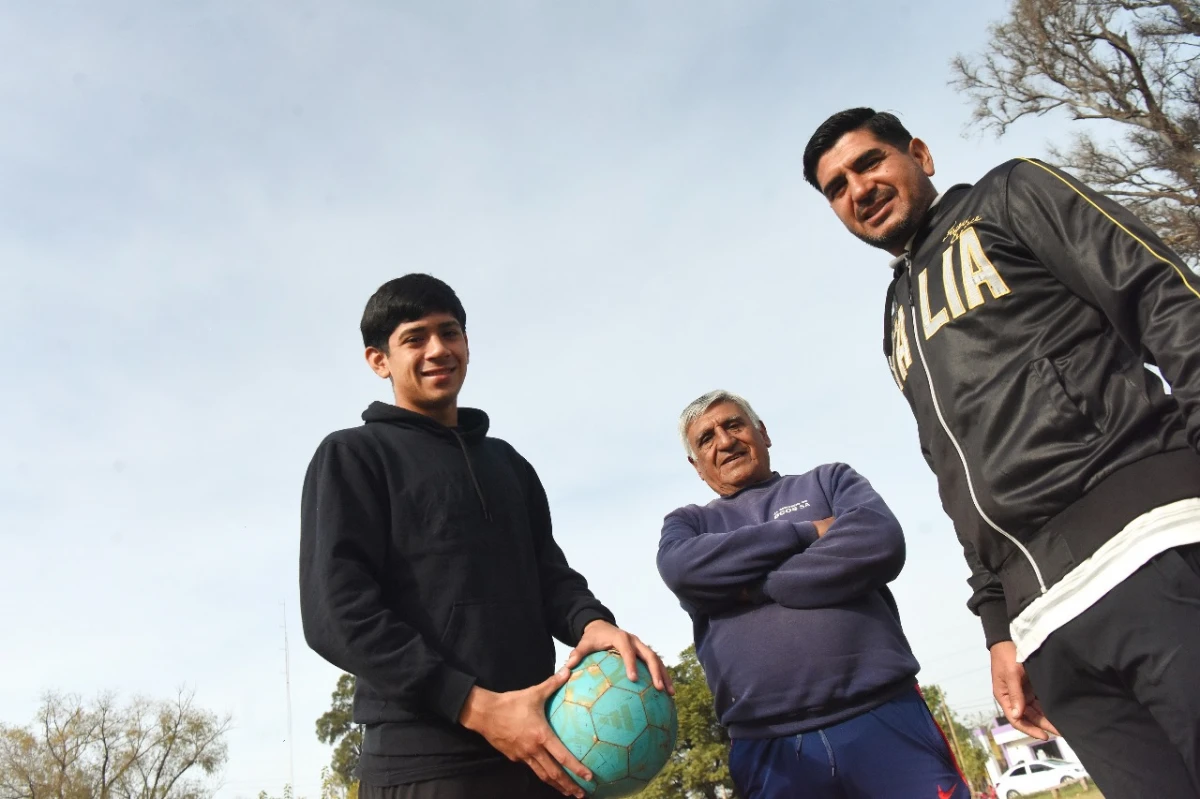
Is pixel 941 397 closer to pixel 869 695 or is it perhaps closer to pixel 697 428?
pixel 869 695

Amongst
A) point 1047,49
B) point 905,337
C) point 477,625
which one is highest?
point 1047,49

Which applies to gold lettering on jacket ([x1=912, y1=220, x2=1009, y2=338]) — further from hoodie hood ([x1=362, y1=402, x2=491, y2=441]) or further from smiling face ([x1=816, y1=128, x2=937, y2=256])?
hoodie hood ([x1=362, y1=402, x2=491, y2=441])

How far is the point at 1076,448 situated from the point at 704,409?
2514 millimetres

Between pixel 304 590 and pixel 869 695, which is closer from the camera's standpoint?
pixel 304 590

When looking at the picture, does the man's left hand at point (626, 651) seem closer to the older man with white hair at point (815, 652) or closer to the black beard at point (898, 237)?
the older man with white hair at point (815, 652)

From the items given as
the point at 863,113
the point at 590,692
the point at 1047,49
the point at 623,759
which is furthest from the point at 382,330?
the point at 1047,49

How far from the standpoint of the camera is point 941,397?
268cm

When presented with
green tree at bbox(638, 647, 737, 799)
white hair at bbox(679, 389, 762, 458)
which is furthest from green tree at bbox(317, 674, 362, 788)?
white hair at bbox(679, 389, 762, 458)

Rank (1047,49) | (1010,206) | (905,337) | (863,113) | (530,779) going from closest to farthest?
(1010,206) → (530,779) → (905,337) → (863,113) → (1047,49)

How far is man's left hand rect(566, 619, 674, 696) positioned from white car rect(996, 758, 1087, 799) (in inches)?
1465

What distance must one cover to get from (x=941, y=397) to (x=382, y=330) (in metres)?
2.23

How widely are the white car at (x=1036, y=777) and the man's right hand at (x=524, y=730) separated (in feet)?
123

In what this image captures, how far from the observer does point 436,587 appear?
2918mm

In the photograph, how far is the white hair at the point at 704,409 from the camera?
465 centimetres
